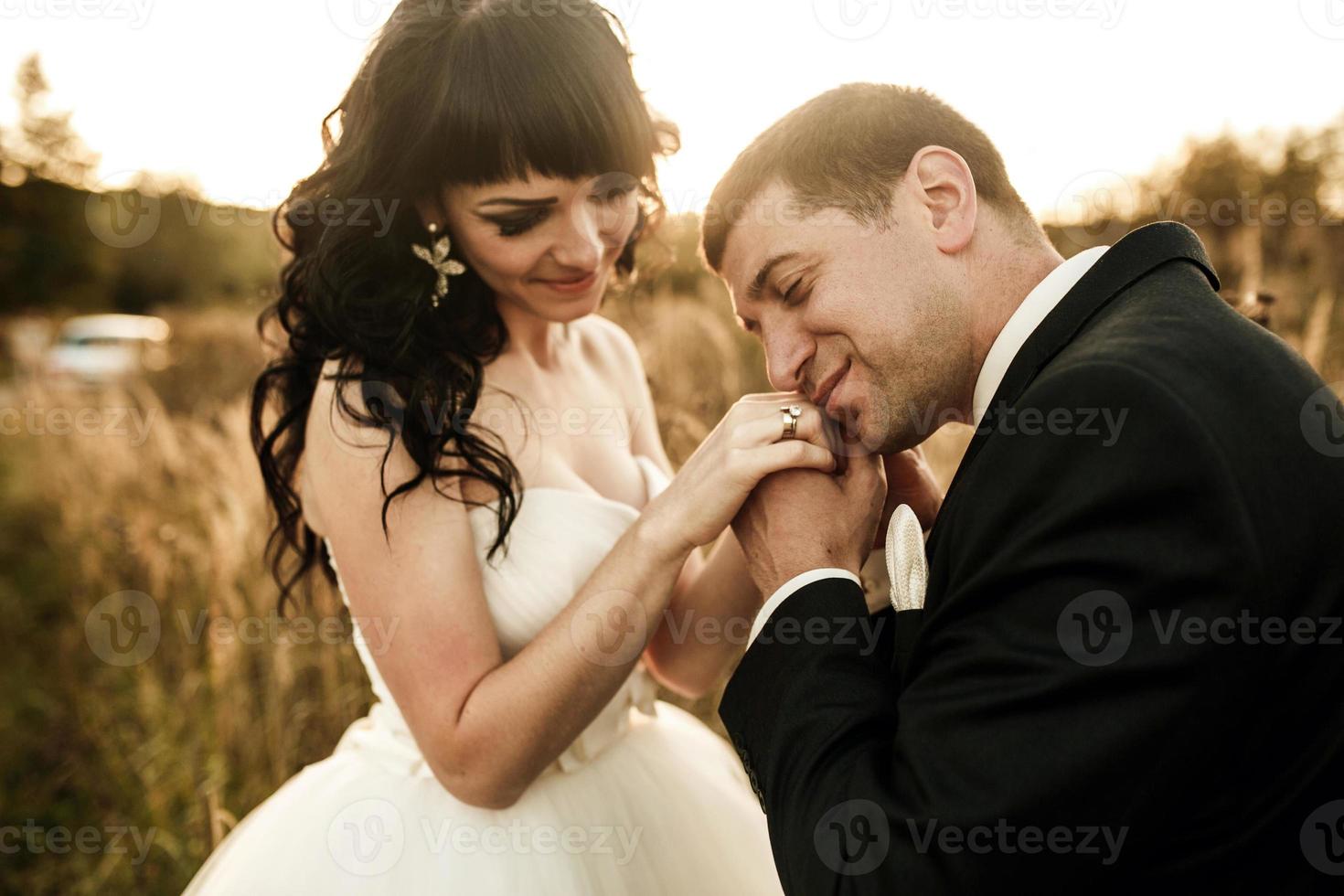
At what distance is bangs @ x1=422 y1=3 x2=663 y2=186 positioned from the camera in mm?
2244

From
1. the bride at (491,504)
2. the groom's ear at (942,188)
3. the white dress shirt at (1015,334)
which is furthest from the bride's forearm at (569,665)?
the groom's ear at (942,188)

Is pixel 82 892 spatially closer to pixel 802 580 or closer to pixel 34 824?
pixel 34 824

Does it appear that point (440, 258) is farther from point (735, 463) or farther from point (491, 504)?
point (735, 463)

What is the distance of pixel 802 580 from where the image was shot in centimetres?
176

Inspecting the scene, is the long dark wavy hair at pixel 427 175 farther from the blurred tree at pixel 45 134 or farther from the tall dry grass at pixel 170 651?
the blurred tree at pixel 45 134

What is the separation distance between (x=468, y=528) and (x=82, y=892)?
2.78 metres

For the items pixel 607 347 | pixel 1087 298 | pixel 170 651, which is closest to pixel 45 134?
pixel 170 651

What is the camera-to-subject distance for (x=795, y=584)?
177 centimetres

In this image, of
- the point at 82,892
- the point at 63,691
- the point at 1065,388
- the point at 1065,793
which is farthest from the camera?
the point at 63,691

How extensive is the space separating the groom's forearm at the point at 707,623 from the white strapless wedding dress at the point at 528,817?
0.13m

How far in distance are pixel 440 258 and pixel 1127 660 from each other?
1870 millimetres

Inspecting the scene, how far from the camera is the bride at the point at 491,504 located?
80.5 inches

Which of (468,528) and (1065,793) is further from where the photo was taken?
(468,528)

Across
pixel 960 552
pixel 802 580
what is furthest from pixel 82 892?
pixel 960 552
